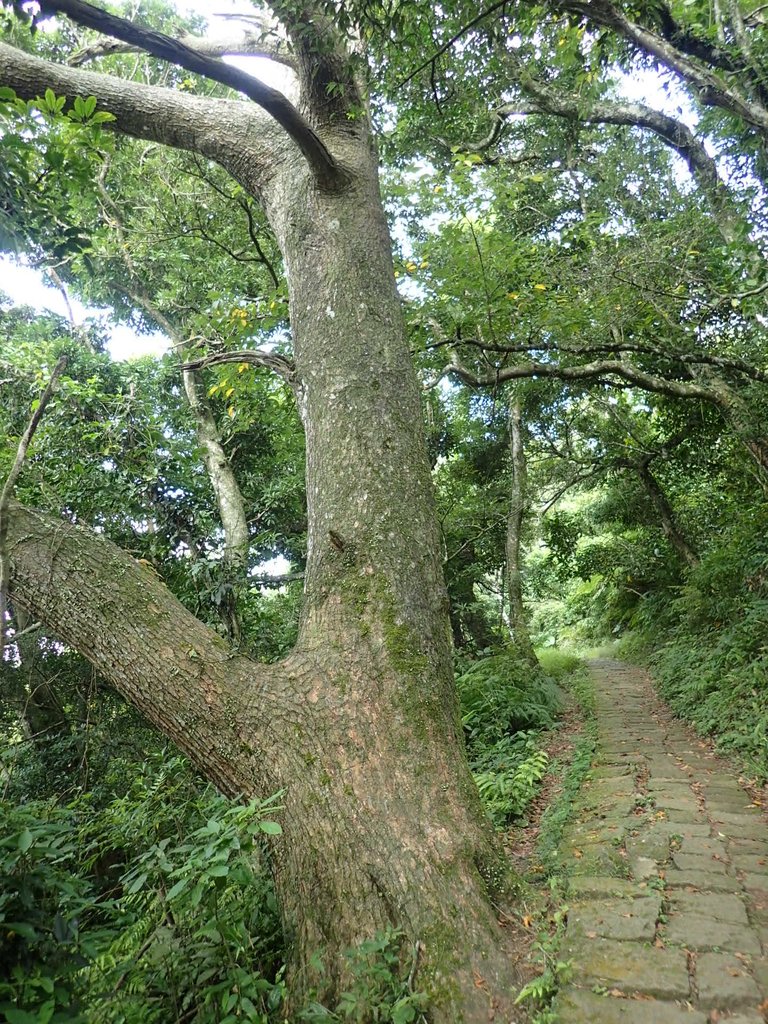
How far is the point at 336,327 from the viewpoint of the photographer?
10.00ft

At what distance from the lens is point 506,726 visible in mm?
6020

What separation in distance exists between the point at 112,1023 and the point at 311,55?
4.76 meters

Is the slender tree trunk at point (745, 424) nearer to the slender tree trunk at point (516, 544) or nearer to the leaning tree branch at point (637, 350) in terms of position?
the leaning tree branch at point (637, 350)

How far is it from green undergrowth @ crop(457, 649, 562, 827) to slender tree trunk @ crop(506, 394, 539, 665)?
2.38ft

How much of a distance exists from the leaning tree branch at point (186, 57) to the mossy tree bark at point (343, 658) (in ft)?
1.63

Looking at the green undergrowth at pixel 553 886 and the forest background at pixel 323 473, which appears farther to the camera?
the forest background at pixel 323 473

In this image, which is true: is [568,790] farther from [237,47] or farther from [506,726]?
[237,47]

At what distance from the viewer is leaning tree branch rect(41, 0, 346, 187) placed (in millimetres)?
2232

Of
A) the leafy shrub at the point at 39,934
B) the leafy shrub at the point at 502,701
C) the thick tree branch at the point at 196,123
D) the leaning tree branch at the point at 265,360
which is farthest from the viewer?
the leafy shrub at the point at 502,701

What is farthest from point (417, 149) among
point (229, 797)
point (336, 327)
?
point (229, 797)

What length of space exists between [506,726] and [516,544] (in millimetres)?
4665

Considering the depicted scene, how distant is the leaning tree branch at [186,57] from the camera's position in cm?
223

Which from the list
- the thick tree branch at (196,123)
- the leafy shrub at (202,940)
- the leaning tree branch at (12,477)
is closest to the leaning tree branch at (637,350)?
the thick tree branch at (196,123)

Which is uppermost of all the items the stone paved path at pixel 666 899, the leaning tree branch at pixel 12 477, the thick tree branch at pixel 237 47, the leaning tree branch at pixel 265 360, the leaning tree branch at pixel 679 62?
the thick tree branch at pixel 237 47
